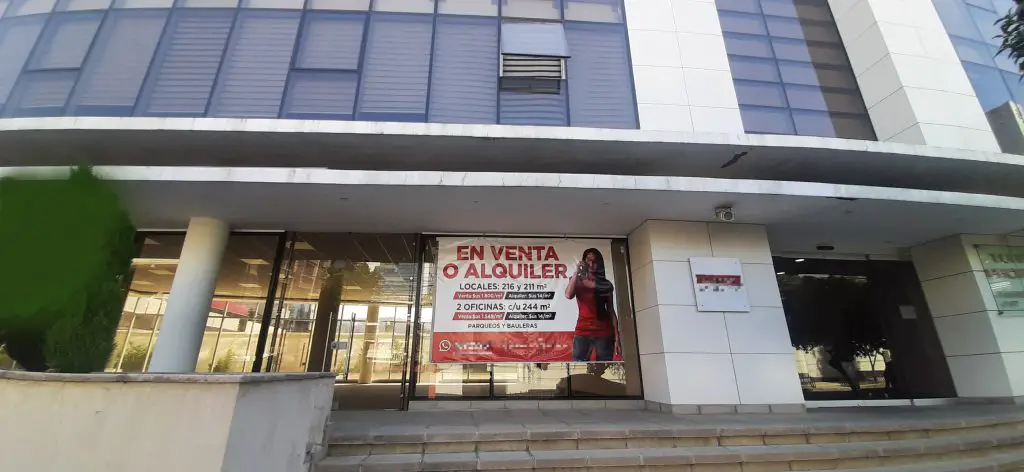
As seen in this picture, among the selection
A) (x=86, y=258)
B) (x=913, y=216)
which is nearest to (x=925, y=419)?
(x=913, y=216)

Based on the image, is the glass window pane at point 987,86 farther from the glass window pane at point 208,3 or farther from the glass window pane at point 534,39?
the glass window pane at point 208,3

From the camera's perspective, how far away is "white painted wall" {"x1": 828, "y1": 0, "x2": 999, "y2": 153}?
797 cm

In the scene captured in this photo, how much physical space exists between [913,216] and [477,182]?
7.92m

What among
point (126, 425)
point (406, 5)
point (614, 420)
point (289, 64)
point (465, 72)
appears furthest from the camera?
point (406, 5)

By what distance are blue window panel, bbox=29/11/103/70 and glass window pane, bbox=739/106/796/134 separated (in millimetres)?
12140

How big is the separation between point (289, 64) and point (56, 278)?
4574 millimetres

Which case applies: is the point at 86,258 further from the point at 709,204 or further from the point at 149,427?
the point at 709,204

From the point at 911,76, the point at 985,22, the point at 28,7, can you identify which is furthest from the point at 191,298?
the point at 985,22

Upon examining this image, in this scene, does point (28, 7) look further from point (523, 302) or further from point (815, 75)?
point (815, 75)

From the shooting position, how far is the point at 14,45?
728 centimetres

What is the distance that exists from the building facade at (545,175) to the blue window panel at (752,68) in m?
0.05

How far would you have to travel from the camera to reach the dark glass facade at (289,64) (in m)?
6.78

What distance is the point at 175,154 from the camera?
6.88 m

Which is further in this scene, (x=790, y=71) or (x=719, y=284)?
(x=790, y=71)
